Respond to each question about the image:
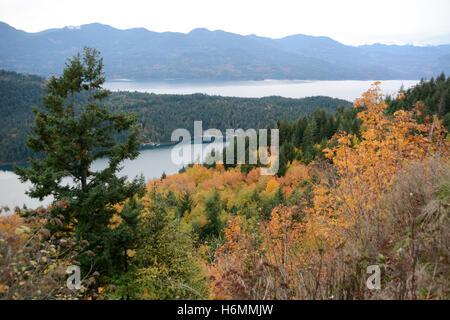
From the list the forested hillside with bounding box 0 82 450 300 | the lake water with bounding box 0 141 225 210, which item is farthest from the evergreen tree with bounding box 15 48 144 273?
the lake water with bounding box 0 141 225 210

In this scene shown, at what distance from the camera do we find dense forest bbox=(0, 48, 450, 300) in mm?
3521

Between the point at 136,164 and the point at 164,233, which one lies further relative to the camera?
the point at 136,164

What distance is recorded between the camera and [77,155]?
9.19 metres

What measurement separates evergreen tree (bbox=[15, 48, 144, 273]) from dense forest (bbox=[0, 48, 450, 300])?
0.14 ft

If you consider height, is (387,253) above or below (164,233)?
above

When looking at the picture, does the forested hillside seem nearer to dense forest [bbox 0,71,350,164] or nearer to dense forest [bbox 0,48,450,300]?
dense forest [bbox 0,48,450,300]

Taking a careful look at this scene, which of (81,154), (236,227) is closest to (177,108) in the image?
(236,227)

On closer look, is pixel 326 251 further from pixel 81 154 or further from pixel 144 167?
pixel 144 167

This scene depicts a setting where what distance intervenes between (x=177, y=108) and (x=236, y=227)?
166544 mm
